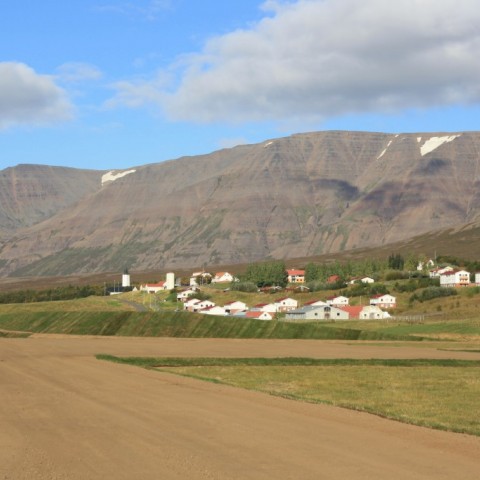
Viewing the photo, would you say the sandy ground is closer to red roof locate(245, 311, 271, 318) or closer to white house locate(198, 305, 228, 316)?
red roof locate(245, 311, 271, 318)

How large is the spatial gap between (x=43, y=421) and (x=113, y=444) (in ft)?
18.5

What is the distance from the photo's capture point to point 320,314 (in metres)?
172

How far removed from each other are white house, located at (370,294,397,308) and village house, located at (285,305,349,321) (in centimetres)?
1338

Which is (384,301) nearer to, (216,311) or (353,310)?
(353,310)

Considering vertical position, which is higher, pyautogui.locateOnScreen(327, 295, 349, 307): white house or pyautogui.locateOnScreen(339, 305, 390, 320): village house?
pyautogui.locateOnScreen(327, 295, 349, 307): white house

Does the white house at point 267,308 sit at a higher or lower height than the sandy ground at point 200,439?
lower

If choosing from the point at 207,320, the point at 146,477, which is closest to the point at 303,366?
the point at 146,477

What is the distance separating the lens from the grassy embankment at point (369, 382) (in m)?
34.3

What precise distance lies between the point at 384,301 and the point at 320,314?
65.7 ft

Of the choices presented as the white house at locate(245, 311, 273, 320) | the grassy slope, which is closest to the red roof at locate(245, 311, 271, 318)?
the white house at locate(245, 311, 273, 320)

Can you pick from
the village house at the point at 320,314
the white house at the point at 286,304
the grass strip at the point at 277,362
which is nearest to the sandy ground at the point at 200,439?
the grass strip at the point at 277,362

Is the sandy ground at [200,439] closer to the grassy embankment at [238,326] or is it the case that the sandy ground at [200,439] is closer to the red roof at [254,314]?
the grassy embankment at [238,326]

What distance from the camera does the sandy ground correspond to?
21.0m

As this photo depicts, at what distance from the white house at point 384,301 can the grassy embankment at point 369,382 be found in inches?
4665
